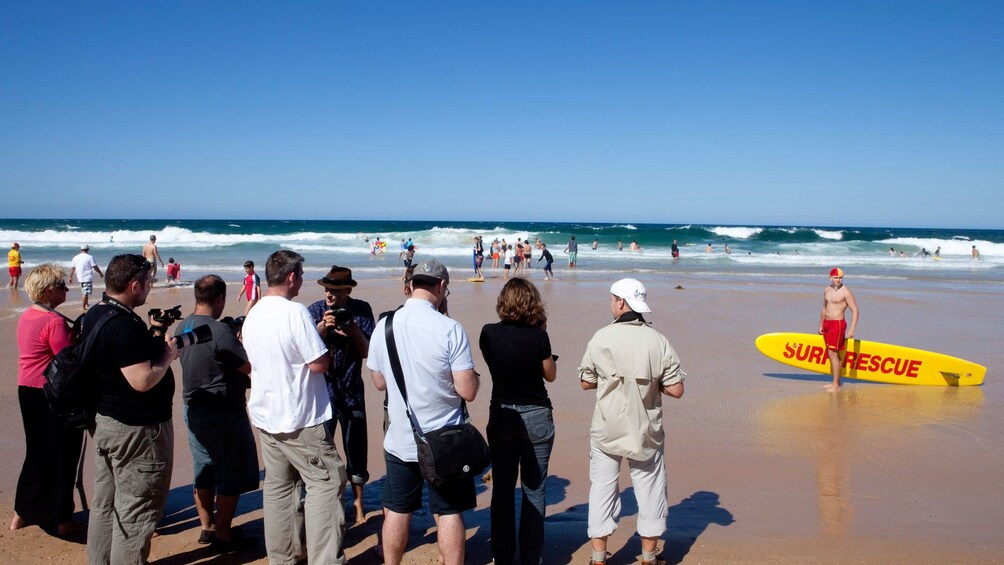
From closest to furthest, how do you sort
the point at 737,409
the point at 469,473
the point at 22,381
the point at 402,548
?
1. the point at 469,473
2. the point at 402,548
3. the point at 22,381
4. the point at 737,409

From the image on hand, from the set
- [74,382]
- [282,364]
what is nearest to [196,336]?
[282,364]

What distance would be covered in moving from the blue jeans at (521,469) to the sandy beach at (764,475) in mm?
310

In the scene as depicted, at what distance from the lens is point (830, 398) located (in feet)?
25.8

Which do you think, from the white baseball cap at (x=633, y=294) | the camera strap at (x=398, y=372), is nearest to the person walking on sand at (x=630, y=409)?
the white baseball cap at (x=633, y=294)

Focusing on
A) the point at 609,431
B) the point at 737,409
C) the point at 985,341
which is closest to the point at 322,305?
the point at 609,431

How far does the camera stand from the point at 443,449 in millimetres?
3236

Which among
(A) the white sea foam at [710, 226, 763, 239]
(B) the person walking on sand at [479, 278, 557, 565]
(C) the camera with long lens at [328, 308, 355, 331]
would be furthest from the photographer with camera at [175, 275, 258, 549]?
(A) the white sea foam at [710, 226, 763, 239]

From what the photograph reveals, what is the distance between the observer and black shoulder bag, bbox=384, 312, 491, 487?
323 centimetres

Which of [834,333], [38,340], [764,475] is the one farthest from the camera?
[834,333]

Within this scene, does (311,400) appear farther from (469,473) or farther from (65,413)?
(65,413)

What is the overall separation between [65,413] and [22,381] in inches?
36.7

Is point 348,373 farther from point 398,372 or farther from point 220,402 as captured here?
point 398,372

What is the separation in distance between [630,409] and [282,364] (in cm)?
185

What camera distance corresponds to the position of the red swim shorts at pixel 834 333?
813cm
